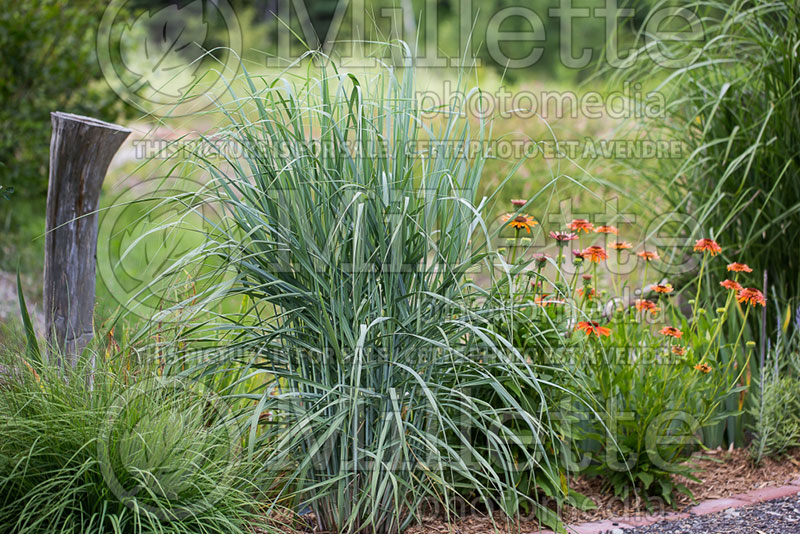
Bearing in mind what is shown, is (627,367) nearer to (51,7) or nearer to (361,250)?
(361,250)

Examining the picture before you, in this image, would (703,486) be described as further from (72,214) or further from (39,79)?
(39,79)

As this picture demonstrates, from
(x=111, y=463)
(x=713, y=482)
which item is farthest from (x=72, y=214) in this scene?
(x=713, y=482)

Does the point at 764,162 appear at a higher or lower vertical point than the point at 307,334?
higher

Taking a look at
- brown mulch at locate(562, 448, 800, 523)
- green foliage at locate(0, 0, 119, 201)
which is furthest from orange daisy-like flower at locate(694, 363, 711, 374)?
green foliage at locate(0, 0, 119, 201)

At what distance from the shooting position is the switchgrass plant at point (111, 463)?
1786mm

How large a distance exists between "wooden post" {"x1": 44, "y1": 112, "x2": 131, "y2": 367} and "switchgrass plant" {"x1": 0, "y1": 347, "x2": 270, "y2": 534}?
668mm

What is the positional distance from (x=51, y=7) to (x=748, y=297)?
5.53m

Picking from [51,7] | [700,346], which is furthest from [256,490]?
[51,7]

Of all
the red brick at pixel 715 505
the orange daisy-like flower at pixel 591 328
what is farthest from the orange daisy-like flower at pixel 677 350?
the red brick at pixel 715 505

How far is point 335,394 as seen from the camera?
2.02 m

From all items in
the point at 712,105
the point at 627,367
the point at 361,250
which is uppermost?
the point at 712,105

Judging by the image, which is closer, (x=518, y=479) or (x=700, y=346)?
(x=518, y=479)

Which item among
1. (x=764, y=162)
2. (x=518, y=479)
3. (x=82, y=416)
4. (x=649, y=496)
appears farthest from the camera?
(x=764, y=162)

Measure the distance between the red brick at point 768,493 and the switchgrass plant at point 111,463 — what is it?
1743 millimetres
